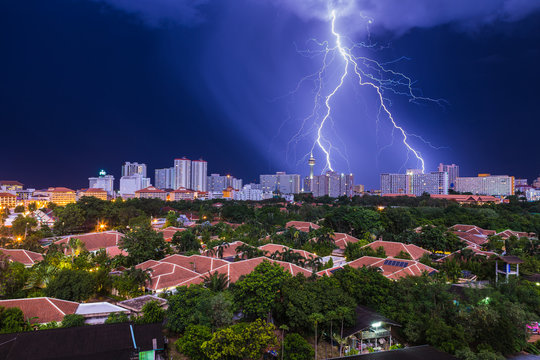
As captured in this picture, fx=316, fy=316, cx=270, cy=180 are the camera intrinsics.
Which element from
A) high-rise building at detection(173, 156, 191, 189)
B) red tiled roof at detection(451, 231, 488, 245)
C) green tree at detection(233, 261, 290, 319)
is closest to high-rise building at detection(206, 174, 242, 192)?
high-rise building at detection(173, 156, 191, 189)

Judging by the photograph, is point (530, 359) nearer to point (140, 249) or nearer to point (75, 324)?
point (75, 324)

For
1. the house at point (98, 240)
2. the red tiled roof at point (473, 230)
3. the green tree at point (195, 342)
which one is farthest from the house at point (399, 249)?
the house at point (98, 240)

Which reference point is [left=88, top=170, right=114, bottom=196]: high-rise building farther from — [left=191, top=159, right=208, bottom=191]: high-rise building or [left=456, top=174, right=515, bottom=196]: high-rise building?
[left=456, top=174, right=515, bottom=196]: high-rise building

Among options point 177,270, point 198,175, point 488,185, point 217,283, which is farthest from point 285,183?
point 217,283

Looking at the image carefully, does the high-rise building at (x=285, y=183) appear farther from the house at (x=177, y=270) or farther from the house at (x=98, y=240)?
the house at (x=177, y=270)

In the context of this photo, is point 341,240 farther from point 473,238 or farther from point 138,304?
point 138,304
